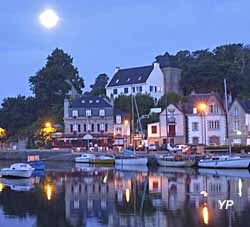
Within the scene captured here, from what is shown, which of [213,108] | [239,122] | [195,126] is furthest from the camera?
[195,126]

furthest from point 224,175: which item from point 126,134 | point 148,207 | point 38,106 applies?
point 38,106

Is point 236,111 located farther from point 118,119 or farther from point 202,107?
point 118,119

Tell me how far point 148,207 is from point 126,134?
191 feet

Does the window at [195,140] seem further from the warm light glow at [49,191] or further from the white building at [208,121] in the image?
the warm light glow at [49,191]

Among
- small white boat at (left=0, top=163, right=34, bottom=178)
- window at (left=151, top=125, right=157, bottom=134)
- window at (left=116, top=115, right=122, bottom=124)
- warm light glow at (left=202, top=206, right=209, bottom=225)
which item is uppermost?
window at (left=116, top=115, right=122, bottom=124)

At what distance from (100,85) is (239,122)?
53.5m

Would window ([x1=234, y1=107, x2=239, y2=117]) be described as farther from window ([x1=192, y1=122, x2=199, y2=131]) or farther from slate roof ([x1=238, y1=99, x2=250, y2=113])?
window ([x1=192, y1=122, x2=199, y2=131])

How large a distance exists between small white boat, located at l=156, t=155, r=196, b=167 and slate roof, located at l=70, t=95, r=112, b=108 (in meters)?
26.2

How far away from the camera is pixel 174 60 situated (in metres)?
114

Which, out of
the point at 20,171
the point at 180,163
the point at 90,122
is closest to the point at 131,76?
the point at 90,122

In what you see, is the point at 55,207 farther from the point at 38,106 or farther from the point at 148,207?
the point at 38,106

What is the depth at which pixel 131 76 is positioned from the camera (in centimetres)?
9875

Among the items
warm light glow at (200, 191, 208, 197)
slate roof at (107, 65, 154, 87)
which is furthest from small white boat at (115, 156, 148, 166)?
slate roof at (107, 65, 154, 87)

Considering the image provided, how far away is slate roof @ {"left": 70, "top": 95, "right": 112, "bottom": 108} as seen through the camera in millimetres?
89919
